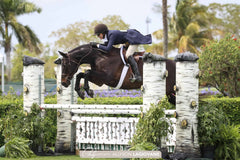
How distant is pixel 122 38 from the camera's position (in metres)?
6.51

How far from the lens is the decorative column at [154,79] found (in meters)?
5.70

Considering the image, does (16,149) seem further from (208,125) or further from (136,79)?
(208,125)

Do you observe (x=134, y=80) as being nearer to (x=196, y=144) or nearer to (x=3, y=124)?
(x=196, y=144)

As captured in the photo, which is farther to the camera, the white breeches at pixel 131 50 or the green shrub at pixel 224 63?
the green shrub at pixel 224 63

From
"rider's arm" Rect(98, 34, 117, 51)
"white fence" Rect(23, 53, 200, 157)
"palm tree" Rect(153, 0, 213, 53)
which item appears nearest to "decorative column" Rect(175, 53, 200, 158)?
"white fence" Rect(23, 53, 200, 157)

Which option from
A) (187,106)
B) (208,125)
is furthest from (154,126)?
(208,125)

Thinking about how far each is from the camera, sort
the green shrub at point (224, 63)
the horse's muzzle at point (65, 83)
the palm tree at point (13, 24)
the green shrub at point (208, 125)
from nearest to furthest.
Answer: the green shrub at point (208, 125), the horse's muzzle at point (65, 83), the green shrub at point (224, 63), the palm tree at point (13, 24)

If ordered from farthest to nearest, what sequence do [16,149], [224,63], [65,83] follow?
1. [224,63]
2. [16,149]
3. [65,83]

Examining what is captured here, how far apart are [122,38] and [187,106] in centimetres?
179

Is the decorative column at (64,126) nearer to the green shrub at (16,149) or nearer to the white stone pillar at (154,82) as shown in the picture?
the green shrub at (16,149)

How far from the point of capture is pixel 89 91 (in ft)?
21.0

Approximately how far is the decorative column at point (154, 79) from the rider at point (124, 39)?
2.12 feet

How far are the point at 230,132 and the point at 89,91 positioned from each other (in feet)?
8.33

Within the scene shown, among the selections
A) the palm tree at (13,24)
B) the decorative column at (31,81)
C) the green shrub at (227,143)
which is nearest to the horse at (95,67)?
the decorative column at (31,81)
